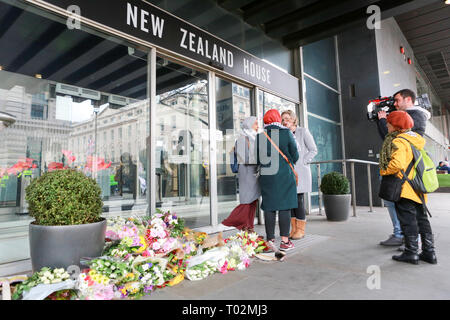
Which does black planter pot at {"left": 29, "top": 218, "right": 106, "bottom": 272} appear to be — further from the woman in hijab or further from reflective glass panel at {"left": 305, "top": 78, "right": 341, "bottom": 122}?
reflective glass panel at {"left": 305, "top": 78, "right": 341, "bottom": 122}

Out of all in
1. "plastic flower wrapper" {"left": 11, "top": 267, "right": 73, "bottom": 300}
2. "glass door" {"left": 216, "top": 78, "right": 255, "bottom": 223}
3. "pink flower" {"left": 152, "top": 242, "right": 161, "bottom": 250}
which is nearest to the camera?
"plastic flower wrapper" {"left": 11, "top": 267, "right": 73, "bottom": 300}

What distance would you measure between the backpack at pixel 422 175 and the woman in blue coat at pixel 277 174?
94 centimetres

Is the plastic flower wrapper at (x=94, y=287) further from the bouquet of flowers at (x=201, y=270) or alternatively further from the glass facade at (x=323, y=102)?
the glass facade at (x=323, y=102)

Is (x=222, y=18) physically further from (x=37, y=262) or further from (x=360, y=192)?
(x=360, y=192)

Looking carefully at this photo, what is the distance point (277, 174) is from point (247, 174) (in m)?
0.43

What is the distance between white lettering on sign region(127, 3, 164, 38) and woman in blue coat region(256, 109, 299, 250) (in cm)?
158

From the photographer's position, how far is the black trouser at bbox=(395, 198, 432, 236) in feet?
7.27

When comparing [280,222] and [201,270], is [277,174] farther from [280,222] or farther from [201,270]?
[201,270]

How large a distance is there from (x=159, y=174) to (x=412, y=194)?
2.78 m

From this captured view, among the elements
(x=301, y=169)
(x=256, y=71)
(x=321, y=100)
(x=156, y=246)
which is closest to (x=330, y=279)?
(x=156, y=246)

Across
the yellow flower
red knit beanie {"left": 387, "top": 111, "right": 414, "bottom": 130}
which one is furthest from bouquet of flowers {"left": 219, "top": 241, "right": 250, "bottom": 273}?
red knit beanie {"left": 387, "top": 111, "right": 414, "bottom": 130}

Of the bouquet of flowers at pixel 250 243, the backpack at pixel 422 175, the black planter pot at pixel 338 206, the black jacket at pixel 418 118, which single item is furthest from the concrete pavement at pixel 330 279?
the black planter pot at pixel 338 206

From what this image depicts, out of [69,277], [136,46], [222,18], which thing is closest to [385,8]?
[222,18]

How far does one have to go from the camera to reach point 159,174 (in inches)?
144
